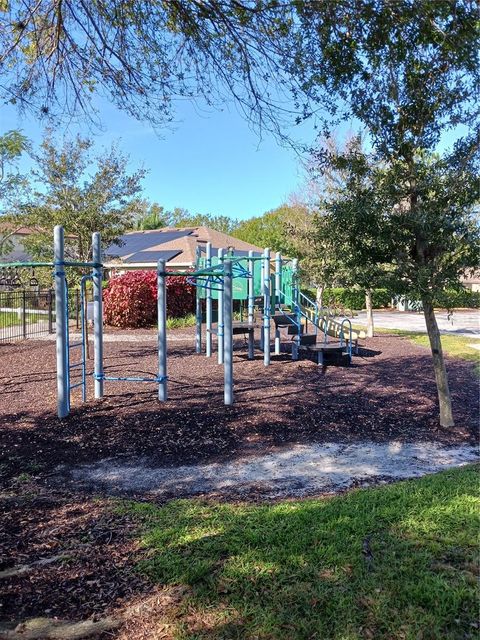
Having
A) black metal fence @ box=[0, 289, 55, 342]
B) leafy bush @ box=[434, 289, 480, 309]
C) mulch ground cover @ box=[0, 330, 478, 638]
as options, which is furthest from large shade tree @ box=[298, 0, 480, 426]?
black metal fence @ box=[0, 289, 55, 342]

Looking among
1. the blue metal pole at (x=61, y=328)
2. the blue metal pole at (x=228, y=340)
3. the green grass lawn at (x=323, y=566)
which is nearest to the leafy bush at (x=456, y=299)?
the green grass lawn at (x=323, y=566)

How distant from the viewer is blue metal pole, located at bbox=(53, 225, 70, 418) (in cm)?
674

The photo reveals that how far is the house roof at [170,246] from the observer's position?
25.0m

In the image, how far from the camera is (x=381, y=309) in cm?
3838

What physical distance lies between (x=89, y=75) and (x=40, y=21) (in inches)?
32.6

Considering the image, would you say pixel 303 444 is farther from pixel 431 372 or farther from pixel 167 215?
pixel 167 215

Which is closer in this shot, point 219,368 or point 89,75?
point 89,75

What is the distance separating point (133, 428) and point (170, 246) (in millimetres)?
21172

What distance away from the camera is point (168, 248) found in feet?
86.9

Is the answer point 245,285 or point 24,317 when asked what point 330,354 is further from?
point 24,317

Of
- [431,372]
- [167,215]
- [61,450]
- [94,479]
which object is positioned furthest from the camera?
[167,215]

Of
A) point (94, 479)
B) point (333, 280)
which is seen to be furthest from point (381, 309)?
point (94, 479)

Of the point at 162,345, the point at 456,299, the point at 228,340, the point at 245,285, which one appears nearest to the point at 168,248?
the point at 245,285

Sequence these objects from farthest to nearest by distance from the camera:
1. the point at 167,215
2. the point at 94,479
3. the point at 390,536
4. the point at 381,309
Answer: the point at 167,215 → the point at 381,309 → the point at 94,479 → the point at 390,536
